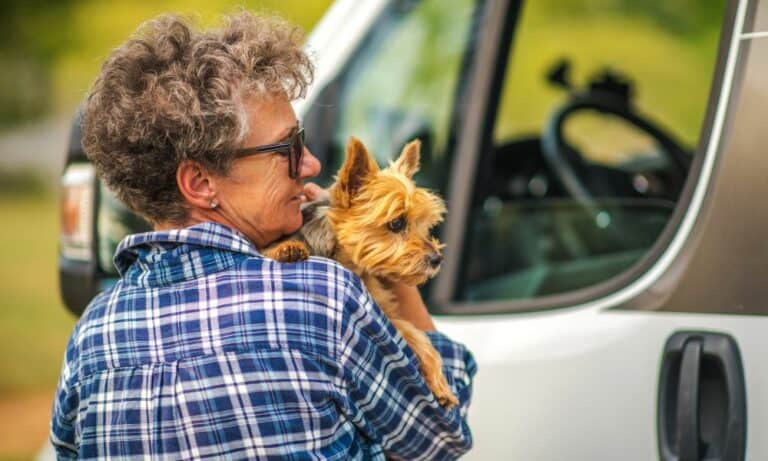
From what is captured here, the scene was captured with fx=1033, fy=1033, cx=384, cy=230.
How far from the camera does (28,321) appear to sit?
888 centimetres

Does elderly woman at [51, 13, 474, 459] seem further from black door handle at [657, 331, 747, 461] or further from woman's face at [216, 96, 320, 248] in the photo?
black door handle at [657, 331, 747, 461]

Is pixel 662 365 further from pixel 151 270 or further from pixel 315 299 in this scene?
pixel 151 270

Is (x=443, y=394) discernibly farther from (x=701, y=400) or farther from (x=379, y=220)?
(x=701, y=400)

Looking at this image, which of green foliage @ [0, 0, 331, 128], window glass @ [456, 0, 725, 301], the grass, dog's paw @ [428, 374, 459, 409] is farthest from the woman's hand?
green foliage @ [0, 0, 331, 128]

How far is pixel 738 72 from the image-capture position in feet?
5.85

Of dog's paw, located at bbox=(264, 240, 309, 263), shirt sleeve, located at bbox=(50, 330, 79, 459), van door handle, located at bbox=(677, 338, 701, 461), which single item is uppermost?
dog's paw, located at bbox=(264, 240, 309, 263)

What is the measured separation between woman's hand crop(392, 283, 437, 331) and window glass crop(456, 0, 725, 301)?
27.8 inches

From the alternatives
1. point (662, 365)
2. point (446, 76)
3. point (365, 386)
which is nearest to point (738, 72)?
point (662, 365)

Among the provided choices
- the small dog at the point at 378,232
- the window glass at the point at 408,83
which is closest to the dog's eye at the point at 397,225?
the small dog at the point at 378,232

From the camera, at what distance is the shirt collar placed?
1.50 meters

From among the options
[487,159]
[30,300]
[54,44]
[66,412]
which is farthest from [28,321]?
[66,412]

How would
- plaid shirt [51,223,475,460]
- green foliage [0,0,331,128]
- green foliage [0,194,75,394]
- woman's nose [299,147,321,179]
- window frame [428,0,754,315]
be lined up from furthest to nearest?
green foliage [0,0,331,128] → green foliage [0,194,75,394] → window frame [428,0,754,315] → woman's nose [299,147,321,179] → plaid shirt [51,223,475,460]

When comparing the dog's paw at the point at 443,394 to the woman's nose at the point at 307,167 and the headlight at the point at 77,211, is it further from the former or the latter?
the headlight at the point at 77,211

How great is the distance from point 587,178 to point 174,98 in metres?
2.39
